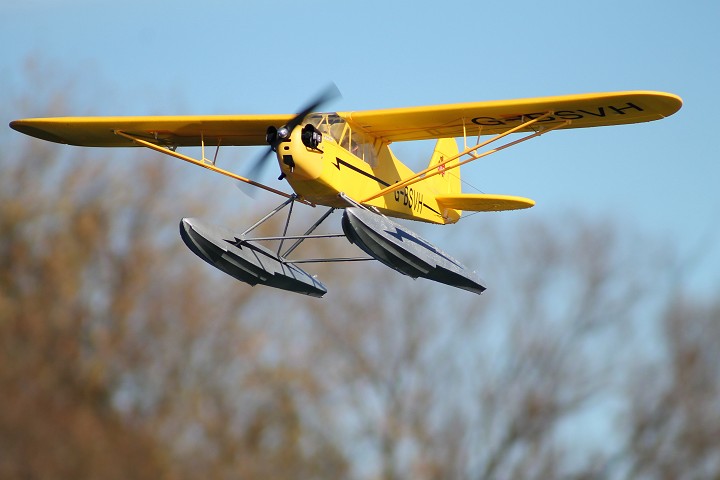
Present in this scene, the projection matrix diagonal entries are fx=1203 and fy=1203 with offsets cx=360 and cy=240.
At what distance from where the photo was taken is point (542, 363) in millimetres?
41312

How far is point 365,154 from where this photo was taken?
51.4 ft

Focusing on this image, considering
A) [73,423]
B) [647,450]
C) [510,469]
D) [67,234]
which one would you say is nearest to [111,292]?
[67,234]

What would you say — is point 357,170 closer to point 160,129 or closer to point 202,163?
point 202,163

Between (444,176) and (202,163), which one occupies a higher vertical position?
(444,176)

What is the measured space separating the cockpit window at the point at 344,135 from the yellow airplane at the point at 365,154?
2cm

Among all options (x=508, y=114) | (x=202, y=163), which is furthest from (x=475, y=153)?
(x=202, y=163)

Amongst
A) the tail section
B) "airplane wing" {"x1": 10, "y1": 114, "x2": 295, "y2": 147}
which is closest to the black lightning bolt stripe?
"airplane wing" {"x1": 10, "y1": 114, "x2": 295, "y2": 147}

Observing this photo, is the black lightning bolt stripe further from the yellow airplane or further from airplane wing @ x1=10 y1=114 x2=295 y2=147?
airplane wing @ x1=10 y1=114 x2=295 y2=147

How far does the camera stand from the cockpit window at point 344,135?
14828mm

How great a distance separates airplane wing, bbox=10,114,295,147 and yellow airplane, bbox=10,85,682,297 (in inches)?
0.9

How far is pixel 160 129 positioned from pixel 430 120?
391 centimetres

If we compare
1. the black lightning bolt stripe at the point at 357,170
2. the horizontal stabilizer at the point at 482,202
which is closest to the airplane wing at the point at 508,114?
the black lightning bolt stripe at the point at 357,170

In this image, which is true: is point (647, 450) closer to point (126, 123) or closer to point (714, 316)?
point (714, 316)

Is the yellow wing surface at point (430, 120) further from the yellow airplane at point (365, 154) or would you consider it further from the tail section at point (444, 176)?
the tail section at point (444, 176)
